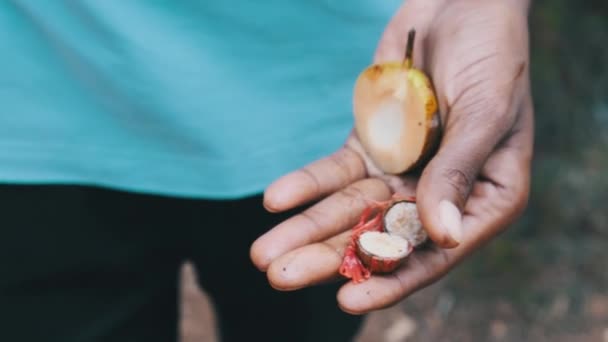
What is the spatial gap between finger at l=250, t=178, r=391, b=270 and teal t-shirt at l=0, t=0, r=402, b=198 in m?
0.16

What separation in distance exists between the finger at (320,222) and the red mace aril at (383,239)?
0.02 m

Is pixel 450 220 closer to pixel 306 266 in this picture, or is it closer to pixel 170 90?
pixel 306 266

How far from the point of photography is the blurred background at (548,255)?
9.71 feet

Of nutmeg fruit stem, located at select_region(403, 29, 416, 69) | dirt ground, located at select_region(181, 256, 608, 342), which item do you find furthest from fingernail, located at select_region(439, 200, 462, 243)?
dirt ground, located at select_region(181, 256, 608, 342)

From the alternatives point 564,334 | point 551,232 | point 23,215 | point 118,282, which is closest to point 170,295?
point 118,282

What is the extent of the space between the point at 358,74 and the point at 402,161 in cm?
23

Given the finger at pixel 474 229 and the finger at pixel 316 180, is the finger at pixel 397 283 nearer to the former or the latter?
the finger at pixel 474 229

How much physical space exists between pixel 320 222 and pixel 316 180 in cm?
11

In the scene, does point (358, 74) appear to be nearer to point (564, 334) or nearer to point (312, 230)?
point (312, 230)

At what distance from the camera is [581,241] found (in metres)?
3.23

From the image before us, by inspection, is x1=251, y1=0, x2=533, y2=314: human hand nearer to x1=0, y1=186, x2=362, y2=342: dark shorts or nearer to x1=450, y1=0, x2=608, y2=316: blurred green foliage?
x1=0, y1=186, x2=362, y2=342: dark shorts

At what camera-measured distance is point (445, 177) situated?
1.15 meters

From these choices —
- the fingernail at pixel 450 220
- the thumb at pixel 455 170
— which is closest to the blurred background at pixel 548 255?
the thumb at pixel 455 170

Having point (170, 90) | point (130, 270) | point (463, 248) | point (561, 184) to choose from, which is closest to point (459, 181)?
point (463, 248)
